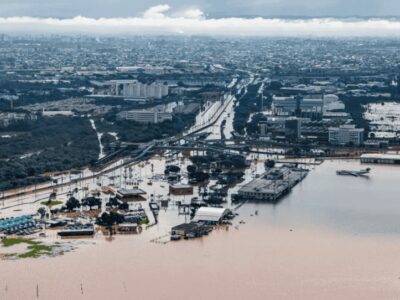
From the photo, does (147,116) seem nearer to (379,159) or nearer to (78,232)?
(379,159)

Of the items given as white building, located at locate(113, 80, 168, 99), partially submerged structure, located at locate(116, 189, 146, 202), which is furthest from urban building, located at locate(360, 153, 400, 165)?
white building, located at locate(113, 80, 168, 99)

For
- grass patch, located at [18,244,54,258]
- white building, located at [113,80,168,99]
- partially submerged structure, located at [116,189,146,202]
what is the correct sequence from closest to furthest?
1. grass patch, located at [18,244,54,258]
2. partially submerged structure, located at [116,189,146,202]
3. white building, located at [113,80,168,99]

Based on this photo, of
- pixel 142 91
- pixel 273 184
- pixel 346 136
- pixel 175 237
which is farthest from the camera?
pixel 142 91

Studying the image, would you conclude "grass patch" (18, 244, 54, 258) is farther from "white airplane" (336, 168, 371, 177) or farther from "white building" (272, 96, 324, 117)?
"white building" (272, 96, 324, 117)

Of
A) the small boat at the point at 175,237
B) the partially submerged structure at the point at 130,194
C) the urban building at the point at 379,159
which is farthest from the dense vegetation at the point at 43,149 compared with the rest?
the urban building at the point at 379,159

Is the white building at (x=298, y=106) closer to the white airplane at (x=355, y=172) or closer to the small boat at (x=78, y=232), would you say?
the white airplane at (x=355, y=172)

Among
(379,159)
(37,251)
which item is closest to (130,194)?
(37,251)

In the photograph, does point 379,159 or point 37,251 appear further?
point 379,159
